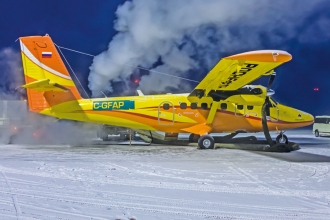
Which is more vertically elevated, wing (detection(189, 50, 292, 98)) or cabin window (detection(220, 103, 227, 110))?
wing (detection(189, 50, 292, 98))

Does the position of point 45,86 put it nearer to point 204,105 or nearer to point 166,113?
point 166,113

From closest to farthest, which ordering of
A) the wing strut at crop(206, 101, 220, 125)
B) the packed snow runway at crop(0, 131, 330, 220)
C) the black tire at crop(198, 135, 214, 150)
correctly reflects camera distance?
1. the packed snow runway at crop(0, 131, 330, 220)
2. the black tire at crop(198, 135, 214, 150)
3. the wing strut at crop(206, 101, 220, 125)

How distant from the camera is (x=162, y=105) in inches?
515

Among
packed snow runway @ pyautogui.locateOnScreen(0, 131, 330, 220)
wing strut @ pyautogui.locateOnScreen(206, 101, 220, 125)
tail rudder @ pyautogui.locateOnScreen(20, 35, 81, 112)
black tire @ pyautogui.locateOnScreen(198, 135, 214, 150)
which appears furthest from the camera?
wing strut @ pyautogui.locateOnScreen(206, 101, 220, 125)

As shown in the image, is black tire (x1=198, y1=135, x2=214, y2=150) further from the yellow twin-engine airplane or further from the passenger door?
the passenger door

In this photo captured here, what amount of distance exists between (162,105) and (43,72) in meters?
5.21

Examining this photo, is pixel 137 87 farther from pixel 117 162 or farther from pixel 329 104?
pixel 329 104

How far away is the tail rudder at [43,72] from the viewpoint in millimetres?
12305

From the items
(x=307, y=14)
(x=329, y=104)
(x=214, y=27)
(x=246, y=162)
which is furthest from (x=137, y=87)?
(x=329, y=104)

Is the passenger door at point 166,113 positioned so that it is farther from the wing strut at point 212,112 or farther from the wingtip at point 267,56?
the wingtip at point 267,56

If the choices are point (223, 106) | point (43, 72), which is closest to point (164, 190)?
point (223, 106)

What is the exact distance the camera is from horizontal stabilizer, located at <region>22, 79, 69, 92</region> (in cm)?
1118

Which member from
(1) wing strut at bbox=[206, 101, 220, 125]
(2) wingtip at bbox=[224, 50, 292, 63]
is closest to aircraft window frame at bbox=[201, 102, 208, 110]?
(1) wing strut at bbox=[206, 101, 220, 125]

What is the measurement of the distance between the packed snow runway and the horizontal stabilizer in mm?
3927
